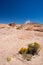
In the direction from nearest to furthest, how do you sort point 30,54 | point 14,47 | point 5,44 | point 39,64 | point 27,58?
point 39,64
point 27,58
point 30,54
point 14,47
point 5,44

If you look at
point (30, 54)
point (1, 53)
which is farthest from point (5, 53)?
point (30, 54)

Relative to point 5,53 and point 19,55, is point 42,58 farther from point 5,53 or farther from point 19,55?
point 5,53

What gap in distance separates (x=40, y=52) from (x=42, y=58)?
146 centimetres

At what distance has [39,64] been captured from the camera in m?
13.8

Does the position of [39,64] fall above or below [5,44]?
below

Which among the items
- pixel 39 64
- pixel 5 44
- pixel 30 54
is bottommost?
pixel 39 64

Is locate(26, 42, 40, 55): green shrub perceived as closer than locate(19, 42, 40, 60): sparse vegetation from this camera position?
No

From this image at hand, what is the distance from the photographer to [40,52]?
1636 cm

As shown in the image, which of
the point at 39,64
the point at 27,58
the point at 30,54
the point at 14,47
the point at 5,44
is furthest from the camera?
the point at 5,44

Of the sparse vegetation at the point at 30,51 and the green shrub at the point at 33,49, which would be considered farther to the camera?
the green shrub at the point at 33,49

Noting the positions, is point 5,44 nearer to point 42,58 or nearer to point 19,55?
point 19,55

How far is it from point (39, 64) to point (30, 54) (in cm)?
221

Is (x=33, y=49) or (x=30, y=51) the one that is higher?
(x=33, y=49)

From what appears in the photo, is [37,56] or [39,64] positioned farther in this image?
[37,56]
